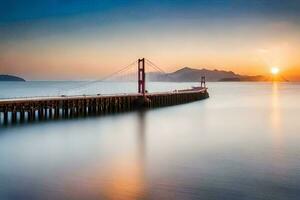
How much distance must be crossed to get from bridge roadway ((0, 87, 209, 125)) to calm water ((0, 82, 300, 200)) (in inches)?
151

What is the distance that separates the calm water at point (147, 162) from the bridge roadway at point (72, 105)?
151 inches

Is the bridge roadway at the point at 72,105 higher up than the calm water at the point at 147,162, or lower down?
higher up

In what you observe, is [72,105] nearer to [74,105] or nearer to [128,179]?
[74,105]

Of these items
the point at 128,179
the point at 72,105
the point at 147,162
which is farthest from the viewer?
the point at 72,105

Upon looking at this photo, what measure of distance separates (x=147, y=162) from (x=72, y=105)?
2334 centimetres

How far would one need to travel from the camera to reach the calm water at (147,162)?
13430 millimetres

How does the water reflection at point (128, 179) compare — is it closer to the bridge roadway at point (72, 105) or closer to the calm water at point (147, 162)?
the calm water at point (147, 162)

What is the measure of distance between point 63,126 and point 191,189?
18.9m

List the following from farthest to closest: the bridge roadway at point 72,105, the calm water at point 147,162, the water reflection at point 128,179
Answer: the bridge roadway at point 72,105 < the calm water at point 147,162 < the water reflection at point 128,179

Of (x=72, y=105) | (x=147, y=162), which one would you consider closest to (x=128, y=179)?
(x=147, y=162)

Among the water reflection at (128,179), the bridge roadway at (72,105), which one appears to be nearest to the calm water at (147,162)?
the water reflection at (128,179)

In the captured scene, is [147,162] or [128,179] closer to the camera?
[128,179]

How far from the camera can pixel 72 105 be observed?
40438 millimetres

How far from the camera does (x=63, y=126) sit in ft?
101
